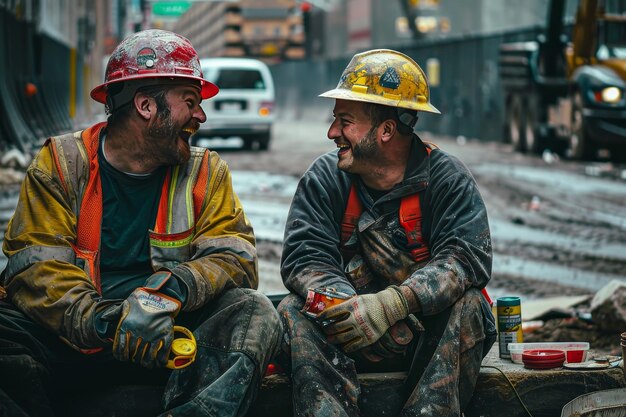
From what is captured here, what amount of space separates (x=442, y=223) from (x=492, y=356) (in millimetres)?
895

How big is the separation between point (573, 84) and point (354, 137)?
55.0ft

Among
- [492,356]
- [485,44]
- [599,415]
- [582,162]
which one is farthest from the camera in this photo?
[485,44]

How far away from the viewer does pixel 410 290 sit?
4359 mm

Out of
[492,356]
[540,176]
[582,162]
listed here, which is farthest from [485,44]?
[492,356]

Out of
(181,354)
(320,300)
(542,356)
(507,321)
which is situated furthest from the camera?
(507,321)

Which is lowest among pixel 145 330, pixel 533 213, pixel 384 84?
pixel 533 213

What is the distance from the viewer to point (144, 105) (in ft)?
14.8

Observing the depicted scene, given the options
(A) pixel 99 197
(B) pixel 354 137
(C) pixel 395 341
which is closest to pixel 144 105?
(A) pixel 99 197

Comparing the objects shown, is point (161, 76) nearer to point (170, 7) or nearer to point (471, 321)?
point (471, 321)

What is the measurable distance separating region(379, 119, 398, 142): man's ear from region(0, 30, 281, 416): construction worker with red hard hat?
0.66 meters

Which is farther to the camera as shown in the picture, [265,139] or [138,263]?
[265,139]

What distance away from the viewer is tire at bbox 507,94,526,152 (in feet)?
80.6

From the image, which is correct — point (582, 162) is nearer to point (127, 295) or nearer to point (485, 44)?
point (485, 44)

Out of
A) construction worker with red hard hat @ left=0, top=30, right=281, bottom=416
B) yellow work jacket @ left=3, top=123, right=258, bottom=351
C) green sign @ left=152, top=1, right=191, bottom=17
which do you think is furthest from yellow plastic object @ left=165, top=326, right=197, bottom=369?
green sign @ left=152, top=1, right=191, bottom=17
